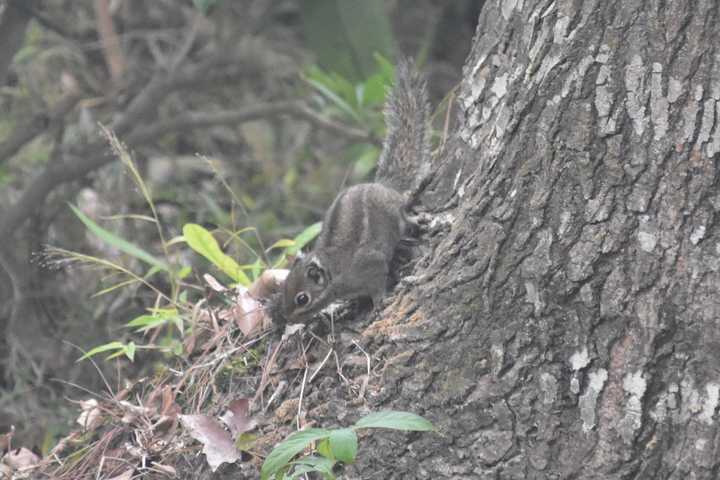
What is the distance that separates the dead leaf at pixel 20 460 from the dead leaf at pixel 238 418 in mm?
859

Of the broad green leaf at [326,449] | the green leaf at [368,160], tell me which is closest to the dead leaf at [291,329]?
the broad green leaf at [326,449]

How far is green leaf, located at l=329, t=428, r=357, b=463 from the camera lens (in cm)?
243

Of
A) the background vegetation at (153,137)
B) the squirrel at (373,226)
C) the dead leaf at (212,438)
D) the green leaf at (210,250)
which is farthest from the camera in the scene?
the background vegetation at (153,137)

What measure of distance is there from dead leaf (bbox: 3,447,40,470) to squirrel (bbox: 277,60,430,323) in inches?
42.8

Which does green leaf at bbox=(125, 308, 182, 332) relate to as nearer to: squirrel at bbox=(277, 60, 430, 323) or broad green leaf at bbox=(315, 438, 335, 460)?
squirrel at bbox=(277, 60, 430, 323)

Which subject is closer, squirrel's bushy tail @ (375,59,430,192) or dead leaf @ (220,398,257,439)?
dead leaf @ (220,398,257,439)

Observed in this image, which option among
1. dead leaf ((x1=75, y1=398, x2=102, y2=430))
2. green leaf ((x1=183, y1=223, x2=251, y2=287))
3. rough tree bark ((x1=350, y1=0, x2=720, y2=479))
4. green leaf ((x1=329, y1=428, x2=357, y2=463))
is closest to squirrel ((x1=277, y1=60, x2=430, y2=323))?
green leaf ((x1=183, y1=223, x2=251, y2=287))

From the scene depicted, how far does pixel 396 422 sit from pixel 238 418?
92 centimetres

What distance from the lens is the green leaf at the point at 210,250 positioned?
13.3 ft

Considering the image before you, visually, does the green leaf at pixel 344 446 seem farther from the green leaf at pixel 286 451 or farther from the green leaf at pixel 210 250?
the green leaf at pixel 210 250

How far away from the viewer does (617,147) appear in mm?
2688

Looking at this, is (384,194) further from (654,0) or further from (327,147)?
(327,147)

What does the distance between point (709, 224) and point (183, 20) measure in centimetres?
658

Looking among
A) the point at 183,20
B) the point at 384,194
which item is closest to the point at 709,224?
the point at 384,194
